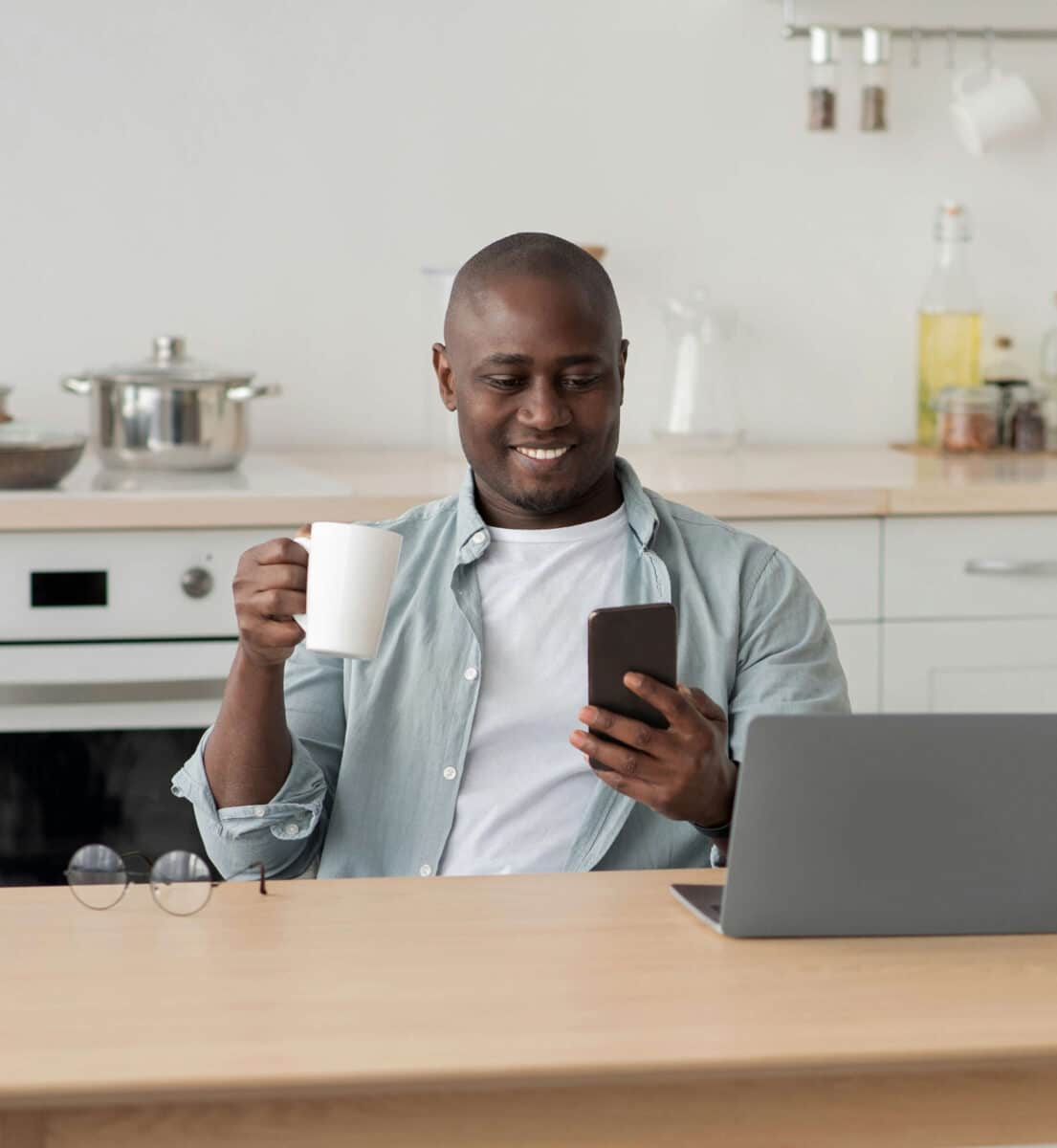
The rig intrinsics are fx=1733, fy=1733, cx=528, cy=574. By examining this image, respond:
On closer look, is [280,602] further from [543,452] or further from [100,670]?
[100,670]

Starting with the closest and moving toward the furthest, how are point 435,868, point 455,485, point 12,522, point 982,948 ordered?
point 982,948, point 435,868, point 12,522, point 455,485

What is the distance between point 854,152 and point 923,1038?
2257 millimetres

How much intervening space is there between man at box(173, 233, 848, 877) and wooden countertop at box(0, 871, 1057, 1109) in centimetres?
19

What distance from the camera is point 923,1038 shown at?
2.98 ft

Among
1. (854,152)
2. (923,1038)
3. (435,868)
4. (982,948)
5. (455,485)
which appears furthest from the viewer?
(854,152)

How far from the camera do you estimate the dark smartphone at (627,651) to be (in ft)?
3.70

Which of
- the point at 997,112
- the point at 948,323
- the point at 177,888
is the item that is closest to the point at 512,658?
the point at 177,888

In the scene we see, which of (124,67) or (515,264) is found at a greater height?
(124,67)

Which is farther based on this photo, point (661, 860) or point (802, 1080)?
point (661, 860)

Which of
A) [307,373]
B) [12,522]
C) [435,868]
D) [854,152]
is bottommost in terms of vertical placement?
[435,868]

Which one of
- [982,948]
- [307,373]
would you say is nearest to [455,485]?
[307,373]

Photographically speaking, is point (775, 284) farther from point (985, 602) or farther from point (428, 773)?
point (428, 773)

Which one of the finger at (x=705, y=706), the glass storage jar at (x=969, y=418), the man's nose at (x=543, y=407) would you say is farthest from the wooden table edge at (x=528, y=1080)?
the glass storage jar at (x=969, y=418)

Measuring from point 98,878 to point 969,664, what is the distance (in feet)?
5.08
